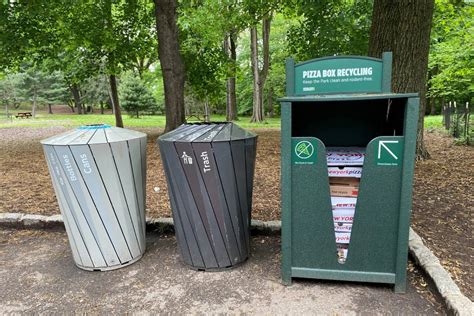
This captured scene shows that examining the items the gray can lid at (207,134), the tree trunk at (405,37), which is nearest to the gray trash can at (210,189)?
the gray can lid at (207,134)

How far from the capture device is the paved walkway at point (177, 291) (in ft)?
7.47

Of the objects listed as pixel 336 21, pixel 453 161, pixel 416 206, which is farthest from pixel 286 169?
pixel 336 21

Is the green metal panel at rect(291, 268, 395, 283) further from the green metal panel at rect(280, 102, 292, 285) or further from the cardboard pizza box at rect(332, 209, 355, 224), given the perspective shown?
the cardboard pizza box at rect(332, 209, 355, 224)

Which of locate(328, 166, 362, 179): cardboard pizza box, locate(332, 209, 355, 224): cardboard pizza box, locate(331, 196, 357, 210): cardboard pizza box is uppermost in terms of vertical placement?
locate(328, 166, 362, 179): cardboard pizza box

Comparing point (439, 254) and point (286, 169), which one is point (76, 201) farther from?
point (439, 254)

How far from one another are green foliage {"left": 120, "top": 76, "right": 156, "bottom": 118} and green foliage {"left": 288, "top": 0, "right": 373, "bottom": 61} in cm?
2356

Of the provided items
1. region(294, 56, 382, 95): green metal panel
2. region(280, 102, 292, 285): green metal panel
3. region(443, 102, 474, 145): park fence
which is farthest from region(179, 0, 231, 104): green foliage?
region(280, 102, 292, 285): green metal panel

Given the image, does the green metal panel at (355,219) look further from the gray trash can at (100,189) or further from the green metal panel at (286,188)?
the gray trash can at (100,189)

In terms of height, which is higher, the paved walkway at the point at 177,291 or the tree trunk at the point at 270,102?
the tree trunk at the point at 270,102

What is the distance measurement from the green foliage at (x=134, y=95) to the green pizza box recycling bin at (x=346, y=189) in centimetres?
2988

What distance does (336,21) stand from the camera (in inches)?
346

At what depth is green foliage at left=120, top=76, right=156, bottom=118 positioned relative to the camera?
99.9ft

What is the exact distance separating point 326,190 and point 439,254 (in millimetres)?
1230

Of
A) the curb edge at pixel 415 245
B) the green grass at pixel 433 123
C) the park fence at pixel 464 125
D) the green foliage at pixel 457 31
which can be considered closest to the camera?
the curb edge at pixel 415 245
